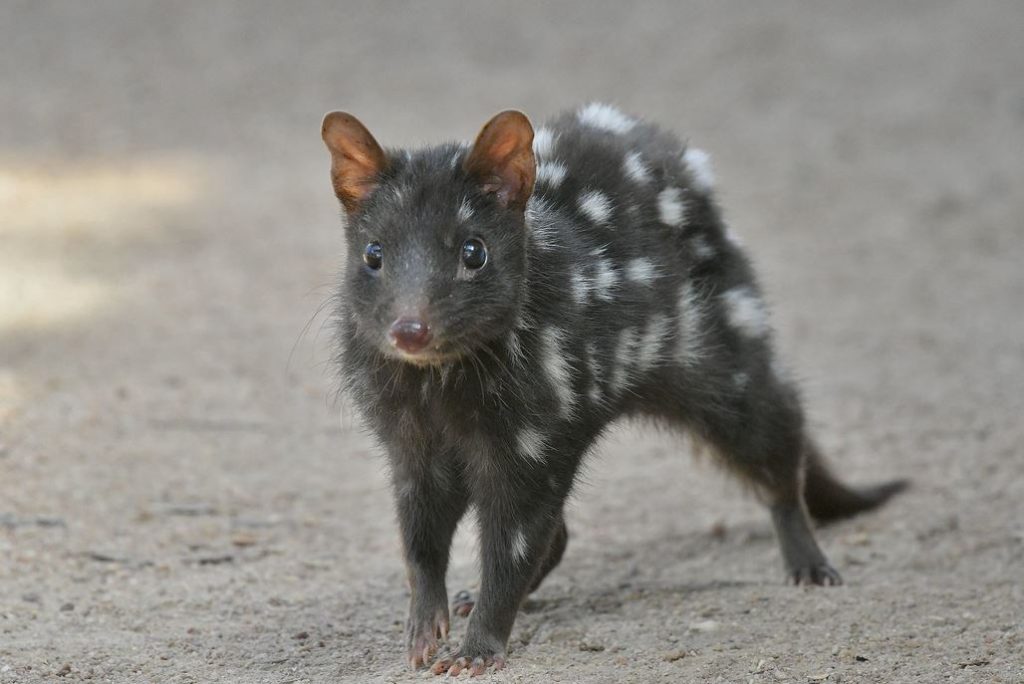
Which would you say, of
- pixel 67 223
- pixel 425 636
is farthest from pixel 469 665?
pixel 67 223

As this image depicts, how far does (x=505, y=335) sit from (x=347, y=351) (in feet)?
2.09

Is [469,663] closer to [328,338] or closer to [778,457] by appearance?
[328,338]

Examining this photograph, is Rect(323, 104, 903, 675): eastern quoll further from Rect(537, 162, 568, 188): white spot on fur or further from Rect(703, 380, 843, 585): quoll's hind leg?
Rect(703, 380, 843, 585): quoll's hind leg

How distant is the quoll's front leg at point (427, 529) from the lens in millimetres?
5184

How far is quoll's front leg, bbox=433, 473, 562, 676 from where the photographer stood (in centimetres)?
498

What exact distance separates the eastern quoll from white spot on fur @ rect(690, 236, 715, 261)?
76mm

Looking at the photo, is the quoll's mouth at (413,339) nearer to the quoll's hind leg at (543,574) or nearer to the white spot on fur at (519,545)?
the white spot on fur at (519,545)

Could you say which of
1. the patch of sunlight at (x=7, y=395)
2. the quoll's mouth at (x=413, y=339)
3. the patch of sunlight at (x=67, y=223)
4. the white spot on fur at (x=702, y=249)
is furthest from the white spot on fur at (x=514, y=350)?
the patch of sunlight at (x=67, y=223)

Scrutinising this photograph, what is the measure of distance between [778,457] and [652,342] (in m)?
1.20

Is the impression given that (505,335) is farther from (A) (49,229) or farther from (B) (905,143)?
(B) (905,143)

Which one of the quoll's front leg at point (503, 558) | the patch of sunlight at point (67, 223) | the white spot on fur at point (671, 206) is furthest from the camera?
the patch of sunlight at point (67, 223)

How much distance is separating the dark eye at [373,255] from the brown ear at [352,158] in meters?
0.24

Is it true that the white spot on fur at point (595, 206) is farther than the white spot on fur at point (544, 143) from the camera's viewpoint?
No

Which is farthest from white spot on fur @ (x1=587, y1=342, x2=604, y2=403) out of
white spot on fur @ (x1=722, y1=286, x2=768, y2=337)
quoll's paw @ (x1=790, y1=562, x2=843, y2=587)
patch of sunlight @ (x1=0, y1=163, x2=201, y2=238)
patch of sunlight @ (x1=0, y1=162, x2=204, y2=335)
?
patch of sunlight @ (x1=0, y1=163, x2=201, y2=238)
